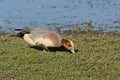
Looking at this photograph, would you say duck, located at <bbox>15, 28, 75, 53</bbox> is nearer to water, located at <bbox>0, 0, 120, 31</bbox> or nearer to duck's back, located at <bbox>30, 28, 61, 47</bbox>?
duck's back, located at <bbox>30, 28, 61, 47</bbox>

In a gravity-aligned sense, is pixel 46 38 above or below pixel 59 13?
above

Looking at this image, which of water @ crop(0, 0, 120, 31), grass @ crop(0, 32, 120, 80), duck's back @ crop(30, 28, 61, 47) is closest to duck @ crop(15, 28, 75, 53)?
duck's back @ crop(30, 28, 61, 47)

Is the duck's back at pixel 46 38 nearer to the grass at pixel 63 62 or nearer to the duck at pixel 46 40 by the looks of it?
the duck at pixel 46 40

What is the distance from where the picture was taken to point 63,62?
7.46 metres

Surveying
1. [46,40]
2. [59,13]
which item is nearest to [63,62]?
[46,40]

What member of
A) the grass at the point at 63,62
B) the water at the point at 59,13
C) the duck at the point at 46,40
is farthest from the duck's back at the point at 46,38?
the water at the point at 59,13

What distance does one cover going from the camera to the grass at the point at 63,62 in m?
6.55

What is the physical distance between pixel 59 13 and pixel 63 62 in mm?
8957

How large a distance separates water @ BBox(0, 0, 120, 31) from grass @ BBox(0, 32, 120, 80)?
14.0 feet

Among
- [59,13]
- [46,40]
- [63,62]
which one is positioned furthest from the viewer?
[59,13]

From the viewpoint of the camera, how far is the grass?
21.5ft

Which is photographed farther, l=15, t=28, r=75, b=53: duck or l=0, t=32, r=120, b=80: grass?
l=15, t=28, r=75, b=53: duck

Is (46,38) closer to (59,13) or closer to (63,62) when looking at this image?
(63,62)

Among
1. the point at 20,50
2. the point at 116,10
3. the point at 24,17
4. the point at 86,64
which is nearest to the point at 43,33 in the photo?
the point at 20,50
